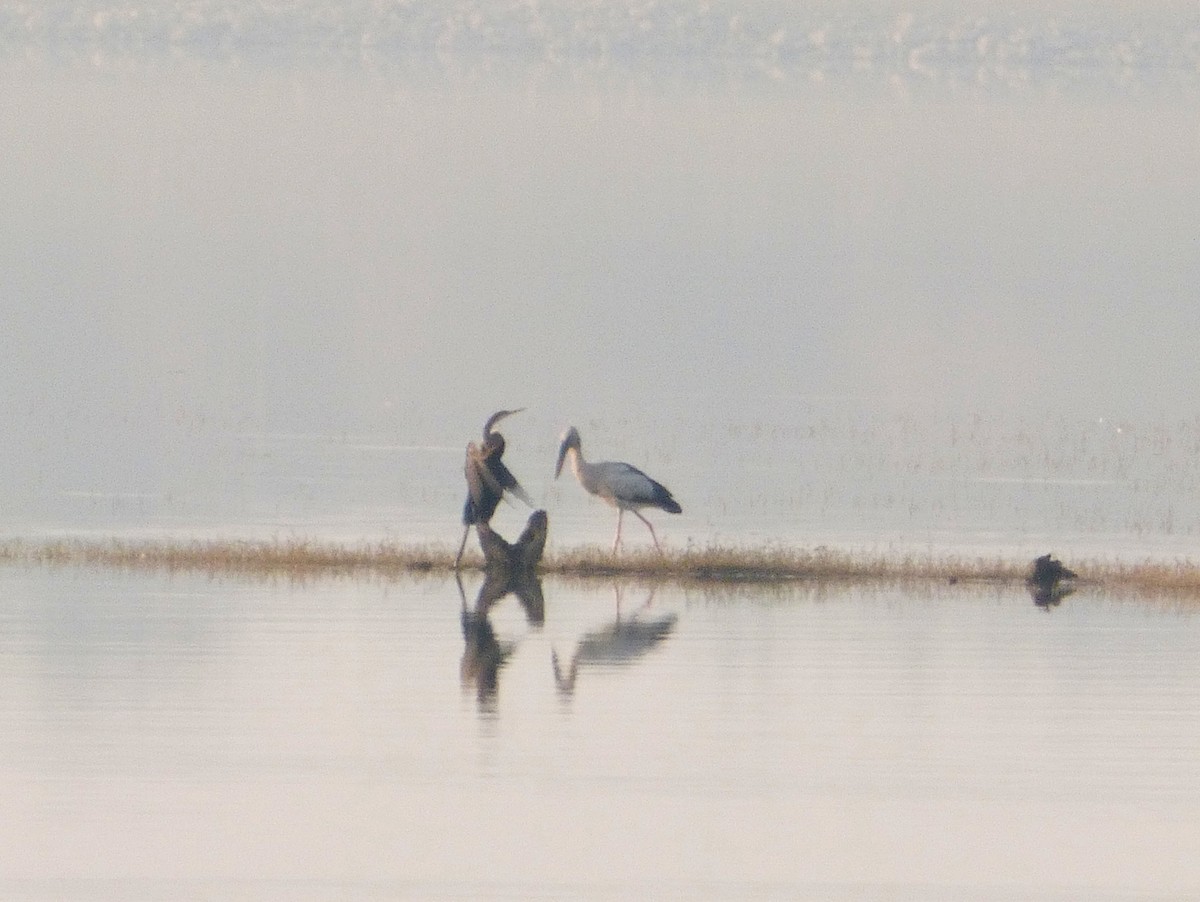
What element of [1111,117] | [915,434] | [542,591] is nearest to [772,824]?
[542,591]

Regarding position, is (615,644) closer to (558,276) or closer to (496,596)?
(496,596)

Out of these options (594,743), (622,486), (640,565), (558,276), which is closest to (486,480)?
(640,565)

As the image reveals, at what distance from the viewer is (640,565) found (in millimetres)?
28594

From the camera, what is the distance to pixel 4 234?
92000mm

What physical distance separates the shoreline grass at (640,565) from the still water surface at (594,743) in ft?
1.89

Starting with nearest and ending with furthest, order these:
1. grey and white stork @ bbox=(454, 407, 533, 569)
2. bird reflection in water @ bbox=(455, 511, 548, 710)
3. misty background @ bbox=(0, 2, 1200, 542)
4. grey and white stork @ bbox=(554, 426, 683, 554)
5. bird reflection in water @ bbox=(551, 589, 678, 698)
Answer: bird reflection in water @ bbox=(551, 589, 678, 698) → bird reflection in water @ bbox=(455, 511, 548, 710) → grey and white stork @ bbox=(454, 407, 533, 569) → grey and white stork @ bbox=(554, 426, 683, 554) → misty background @ bbox=(0, 2, 1200, 542)

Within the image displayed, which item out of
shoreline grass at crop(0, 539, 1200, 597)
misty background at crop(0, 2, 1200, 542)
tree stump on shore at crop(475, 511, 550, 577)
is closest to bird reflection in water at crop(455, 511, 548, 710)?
tree stump on shore at crop(475, 511, 550, 577)

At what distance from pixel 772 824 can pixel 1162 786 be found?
2.29m

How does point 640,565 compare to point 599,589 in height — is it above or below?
above

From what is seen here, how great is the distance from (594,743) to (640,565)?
755 cm

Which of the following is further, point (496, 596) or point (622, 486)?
point (622, 486)

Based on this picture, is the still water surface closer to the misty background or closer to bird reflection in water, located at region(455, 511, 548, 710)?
bird reflection in water, located at region(455, 511, 548, 710)

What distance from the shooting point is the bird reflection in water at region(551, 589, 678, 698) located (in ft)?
77.7

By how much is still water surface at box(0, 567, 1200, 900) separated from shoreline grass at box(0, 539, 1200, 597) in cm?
58
